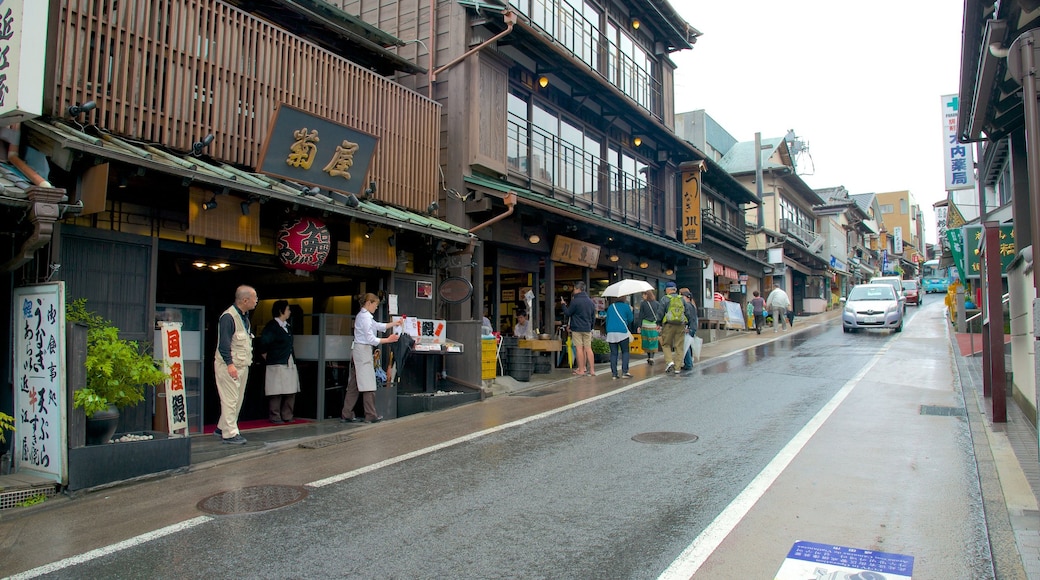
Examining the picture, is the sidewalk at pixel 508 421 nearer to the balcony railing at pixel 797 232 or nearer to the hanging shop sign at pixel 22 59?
the hanging shop sign at pixel 22 59

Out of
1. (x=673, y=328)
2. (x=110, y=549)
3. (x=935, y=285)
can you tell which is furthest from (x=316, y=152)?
(x=935, y=285)

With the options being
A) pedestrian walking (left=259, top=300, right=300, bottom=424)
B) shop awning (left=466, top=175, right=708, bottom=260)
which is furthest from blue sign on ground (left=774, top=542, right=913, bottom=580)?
shop awning (left=466, top=175, right=708, bottom=260)

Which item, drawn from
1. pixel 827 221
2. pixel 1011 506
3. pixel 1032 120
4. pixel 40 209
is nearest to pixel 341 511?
pixel 40 209

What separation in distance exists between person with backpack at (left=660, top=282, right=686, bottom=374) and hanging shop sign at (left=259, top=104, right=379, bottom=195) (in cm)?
679

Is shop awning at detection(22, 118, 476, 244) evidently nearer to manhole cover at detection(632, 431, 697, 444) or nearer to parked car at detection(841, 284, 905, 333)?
manhole cover at detection(632, 431, 697, 444)

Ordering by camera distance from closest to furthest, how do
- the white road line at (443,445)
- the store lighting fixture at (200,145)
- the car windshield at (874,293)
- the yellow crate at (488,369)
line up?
the white road line at (443,445) < the store lighting fixture at (200,145) < the yellow crate at (488,369) < the car windshield at (874,293)

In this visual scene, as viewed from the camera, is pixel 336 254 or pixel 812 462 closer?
pixel 812 462

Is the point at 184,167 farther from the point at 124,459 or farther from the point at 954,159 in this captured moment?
the point at 954,159

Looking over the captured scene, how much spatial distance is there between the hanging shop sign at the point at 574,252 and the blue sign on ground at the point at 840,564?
12364 millimetres

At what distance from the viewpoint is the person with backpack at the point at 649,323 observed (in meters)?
14.9

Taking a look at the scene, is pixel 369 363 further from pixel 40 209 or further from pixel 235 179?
pixel 40 209

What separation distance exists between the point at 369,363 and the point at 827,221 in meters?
51.9

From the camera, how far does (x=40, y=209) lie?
Answer: 5555 millimetres

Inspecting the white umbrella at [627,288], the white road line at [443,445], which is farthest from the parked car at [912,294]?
the white road line at [443,445]
